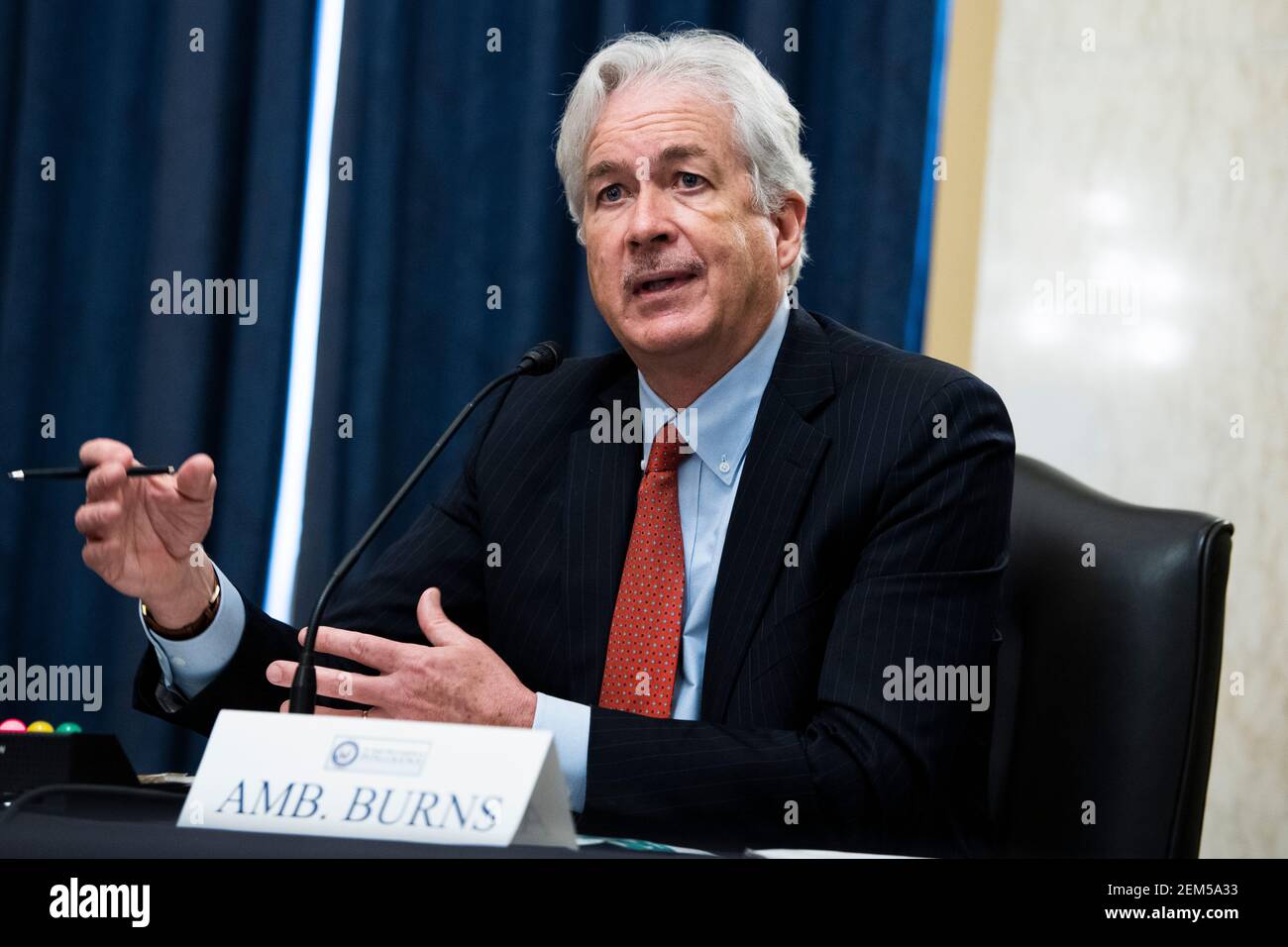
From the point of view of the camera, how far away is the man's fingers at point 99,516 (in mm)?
1479

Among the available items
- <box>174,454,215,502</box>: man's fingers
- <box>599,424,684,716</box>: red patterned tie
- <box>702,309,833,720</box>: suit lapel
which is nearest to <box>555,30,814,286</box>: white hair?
<box>702,309,833,720</box>: suit lapel

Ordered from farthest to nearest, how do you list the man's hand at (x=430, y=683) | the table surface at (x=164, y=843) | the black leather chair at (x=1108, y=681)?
1. the black leather chair at (x=1108, y=681)
2. the man's hand at (x=430, y=683)
3. the table surface at (x=164, y=843)

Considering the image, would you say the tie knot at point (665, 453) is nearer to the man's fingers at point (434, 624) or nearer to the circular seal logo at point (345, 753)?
Result: the man's fingers at point (434, 624)

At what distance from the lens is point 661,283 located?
1882 millimetres

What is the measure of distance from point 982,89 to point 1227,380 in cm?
84

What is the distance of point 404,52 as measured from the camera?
2682 millimetres

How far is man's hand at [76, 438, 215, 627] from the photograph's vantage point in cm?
148

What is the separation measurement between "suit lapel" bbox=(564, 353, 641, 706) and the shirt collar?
6cm

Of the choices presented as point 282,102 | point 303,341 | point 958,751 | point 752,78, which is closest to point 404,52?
point 282,102

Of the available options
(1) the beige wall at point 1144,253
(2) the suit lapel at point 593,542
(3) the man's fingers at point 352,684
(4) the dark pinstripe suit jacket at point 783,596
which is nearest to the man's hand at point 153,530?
(4) the dark pinstripe suit jacket at point 783,596

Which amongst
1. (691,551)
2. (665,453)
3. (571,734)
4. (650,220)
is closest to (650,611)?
(691,551)

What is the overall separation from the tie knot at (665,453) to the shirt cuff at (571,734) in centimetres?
53

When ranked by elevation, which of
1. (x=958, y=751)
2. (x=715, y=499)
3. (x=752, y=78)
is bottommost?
(x=958, y=751)
